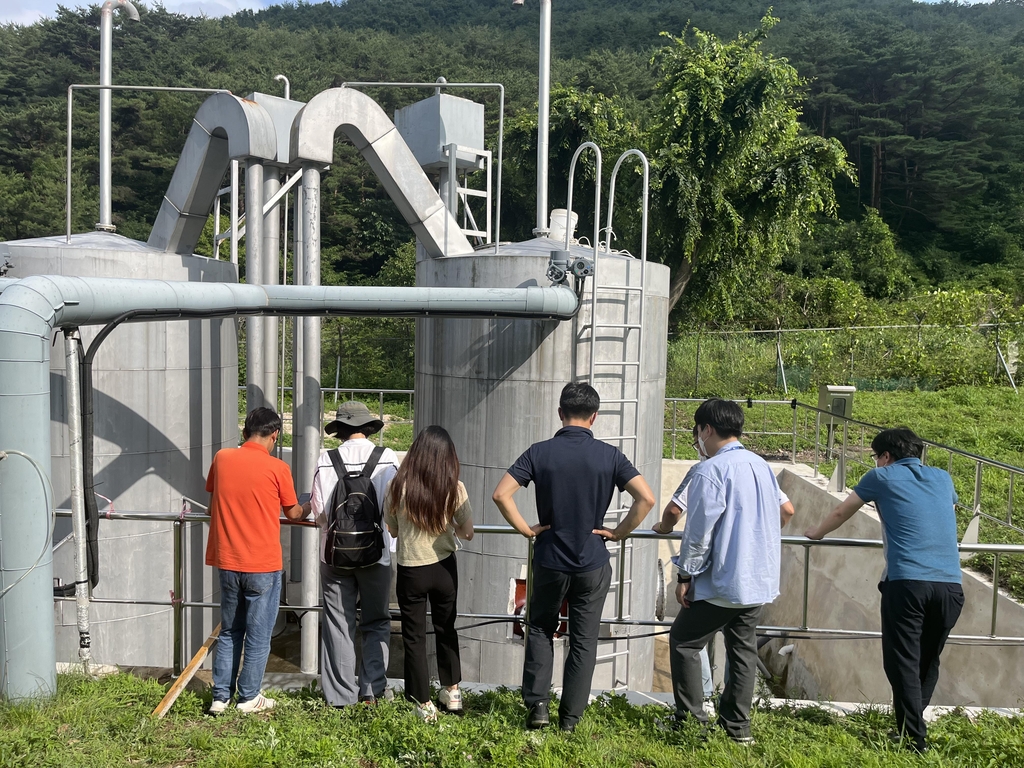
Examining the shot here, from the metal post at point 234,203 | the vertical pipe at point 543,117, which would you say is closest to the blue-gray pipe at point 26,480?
the metal post at point 234,203

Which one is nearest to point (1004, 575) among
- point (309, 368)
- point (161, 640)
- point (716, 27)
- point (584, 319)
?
point (584, 319)

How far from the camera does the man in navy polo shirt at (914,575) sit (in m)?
3.92

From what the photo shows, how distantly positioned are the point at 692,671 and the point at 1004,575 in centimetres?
649

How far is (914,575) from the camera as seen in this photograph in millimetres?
3922

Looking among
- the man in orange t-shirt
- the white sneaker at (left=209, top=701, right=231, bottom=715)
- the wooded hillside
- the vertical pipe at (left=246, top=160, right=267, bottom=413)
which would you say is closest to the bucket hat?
the man in orange t-shirt

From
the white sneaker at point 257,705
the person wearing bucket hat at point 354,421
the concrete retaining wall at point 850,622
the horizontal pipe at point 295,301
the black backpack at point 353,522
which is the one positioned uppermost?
the horizontal pipe at point 295,301

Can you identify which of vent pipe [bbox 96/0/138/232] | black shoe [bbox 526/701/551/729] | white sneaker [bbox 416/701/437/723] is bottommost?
white sneaker [bbox 416/701/437/723]

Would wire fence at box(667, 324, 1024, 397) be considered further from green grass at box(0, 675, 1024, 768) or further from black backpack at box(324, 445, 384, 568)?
black backpack at box(324, 445, 384, 568)

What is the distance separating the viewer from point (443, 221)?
28.5 feet

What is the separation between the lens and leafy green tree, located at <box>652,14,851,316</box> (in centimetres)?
2159

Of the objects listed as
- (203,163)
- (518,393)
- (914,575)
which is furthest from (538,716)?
(203,163)

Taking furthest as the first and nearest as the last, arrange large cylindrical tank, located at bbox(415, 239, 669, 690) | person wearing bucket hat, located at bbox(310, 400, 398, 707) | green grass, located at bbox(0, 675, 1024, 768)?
large cylindrical tank, located at bbox(415, 239, 669, 690) < person wearing bucket hat, located at bbox(310, 400, 398, 707) < green grass, located at bbox(0, 675, 1024, 768)

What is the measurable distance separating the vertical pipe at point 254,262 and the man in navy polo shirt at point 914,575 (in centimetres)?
640

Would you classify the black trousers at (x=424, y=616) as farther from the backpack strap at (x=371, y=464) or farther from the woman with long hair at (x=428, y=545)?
the backpack strap at (x=371, y=464)
